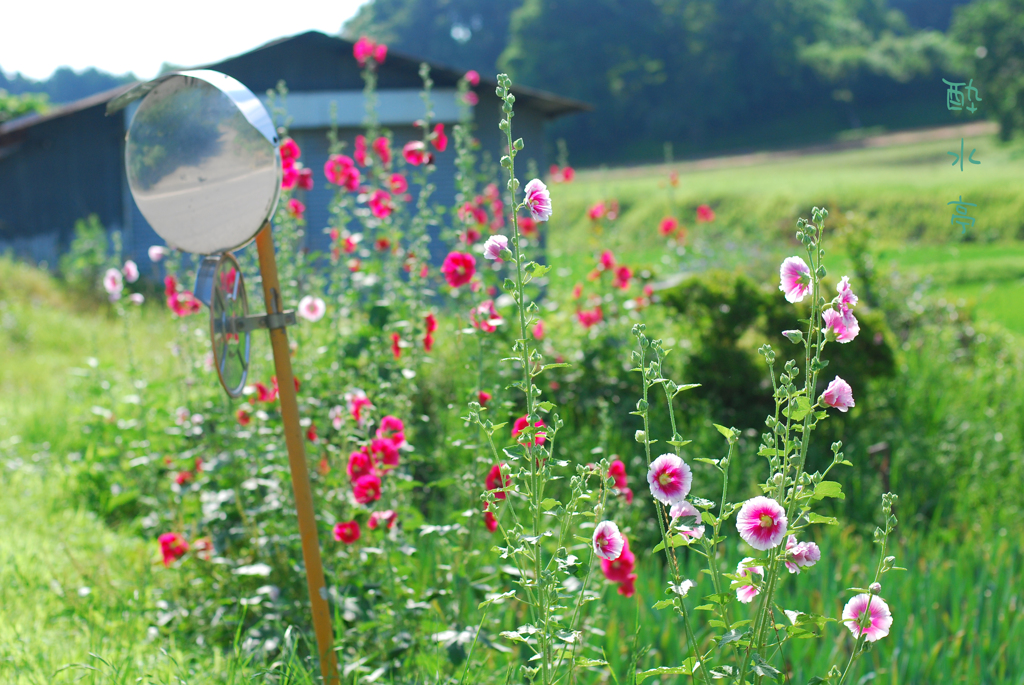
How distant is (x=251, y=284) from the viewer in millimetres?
3242

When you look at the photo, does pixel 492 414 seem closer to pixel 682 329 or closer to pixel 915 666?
pixel 915 666

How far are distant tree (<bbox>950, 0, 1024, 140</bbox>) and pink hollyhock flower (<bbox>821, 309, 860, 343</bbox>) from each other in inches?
733

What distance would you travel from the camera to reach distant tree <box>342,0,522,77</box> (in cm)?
5791

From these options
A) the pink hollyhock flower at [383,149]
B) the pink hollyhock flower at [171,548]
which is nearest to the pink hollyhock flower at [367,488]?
the pink hollyhock flower at [171,548]

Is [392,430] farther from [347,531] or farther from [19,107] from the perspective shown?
[19,107]

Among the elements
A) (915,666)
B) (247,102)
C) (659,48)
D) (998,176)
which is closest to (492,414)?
(247,102)

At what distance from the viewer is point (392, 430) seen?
2.25 meters

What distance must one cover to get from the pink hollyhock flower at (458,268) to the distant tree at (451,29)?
5813 centimetres

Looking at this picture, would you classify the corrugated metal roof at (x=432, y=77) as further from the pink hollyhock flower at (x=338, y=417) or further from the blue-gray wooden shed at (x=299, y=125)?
the pink hollyhock flower at (x=338, y=417)

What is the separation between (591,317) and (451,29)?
59.5 m

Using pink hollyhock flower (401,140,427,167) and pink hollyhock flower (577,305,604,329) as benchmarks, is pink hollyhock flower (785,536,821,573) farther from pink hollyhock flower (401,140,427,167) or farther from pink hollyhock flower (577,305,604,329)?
pink hollyhock flower (577,305,604,329)

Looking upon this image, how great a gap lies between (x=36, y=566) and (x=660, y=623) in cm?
229

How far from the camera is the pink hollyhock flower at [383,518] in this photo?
216 centimetres

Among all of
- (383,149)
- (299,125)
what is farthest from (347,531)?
(299,125)
